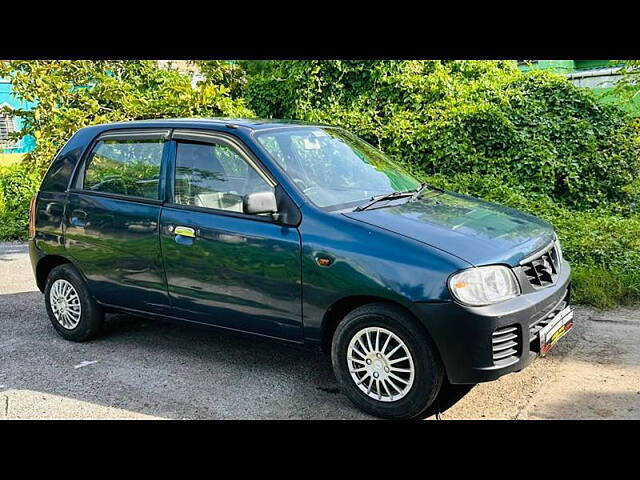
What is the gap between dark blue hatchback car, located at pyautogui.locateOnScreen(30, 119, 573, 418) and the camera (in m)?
3.94

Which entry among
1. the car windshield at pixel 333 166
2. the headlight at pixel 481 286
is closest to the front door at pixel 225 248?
the car windshield at pixel 333 166

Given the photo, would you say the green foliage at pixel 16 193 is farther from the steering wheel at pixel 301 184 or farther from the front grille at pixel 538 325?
the front grille at pixel 538 325

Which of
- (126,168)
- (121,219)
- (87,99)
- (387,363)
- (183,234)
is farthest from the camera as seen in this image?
(87,99)

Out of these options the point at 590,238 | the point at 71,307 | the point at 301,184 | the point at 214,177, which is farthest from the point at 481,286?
the point at 590,238

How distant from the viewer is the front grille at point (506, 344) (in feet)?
12.6

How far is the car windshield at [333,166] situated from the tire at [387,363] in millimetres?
870

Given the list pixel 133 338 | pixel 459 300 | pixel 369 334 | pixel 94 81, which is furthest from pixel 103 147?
pixel 94 81

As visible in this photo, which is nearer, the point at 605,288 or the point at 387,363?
the point at 387,363

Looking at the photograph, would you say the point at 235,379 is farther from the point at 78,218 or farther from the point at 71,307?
the point at 78,218

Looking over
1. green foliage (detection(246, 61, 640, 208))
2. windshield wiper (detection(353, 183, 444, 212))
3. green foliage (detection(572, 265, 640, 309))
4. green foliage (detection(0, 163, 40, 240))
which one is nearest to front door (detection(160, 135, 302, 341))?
windshield wiper (detection(353, 183, 444, 212))

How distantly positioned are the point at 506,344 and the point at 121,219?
3.19 metres

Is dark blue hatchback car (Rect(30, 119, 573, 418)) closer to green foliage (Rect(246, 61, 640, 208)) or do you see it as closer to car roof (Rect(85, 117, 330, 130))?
car roof (Rect(85, 117, 330, 130))

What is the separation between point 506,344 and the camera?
3908 mm
